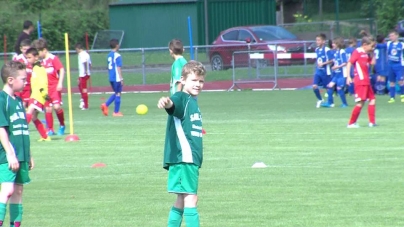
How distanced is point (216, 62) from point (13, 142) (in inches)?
1020

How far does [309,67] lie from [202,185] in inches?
859

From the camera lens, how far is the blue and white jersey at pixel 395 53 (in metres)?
25.4

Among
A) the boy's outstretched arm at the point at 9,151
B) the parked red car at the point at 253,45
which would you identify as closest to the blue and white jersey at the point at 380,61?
the parked red car at the point at 253,45

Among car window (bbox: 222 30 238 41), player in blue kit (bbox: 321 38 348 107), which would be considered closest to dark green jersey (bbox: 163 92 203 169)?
player in blue kit (bbox: 321 38 348 107)

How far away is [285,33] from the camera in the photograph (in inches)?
1431

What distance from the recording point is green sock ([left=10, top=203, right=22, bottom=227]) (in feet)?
27.5

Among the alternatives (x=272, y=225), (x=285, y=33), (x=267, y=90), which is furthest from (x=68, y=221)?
(x=285, y=33)

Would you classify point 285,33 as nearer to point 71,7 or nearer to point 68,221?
point 71,7

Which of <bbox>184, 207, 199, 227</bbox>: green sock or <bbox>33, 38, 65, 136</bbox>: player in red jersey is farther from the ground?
<bbox>33, 38, 65, 136</bbox>: player in red jersey

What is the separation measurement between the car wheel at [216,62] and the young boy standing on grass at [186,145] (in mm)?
25999

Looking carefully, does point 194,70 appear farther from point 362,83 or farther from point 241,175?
point 362,83

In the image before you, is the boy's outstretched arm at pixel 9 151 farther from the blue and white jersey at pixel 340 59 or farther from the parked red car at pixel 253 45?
the parked red car at pixel 253 45

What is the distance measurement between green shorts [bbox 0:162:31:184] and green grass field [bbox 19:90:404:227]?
77 centimetres

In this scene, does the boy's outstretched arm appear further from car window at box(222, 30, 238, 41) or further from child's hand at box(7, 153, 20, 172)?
car window at box(222, 30, 238, 41)
